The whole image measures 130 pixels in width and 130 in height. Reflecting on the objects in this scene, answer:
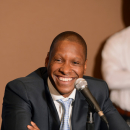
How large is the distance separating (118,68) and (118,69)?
0.6 inches

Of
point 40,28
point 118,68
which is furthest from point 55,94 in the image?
point 118,68

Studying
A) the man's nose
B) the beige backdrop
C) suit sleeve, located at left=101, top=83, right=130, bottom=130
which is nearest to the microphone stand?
the man's nose

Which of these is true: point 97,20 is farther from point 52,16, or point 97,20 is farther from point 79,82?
point 79,82

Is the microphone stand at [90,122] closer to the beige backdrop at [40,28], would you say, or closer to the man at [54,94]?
the man at [54,94]

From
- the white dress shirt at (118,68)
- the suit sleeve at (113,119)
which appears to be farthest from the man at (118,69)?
the suit sleeve at (113,119)

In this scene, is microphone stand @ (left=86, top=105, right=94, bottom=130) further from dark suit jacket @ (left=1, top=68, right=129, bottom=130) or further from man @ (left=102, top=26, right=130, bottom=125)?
man @ (left=102, top=26, right=130, bottom=125)

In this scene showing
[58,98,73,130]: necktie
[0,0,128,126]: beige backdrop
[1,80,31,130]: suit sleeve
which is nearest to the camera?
[1,80,31,130]: suit sleeve

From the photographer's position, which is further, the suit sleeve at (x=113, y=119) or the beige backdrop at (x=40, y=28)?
the beige backdrop at (x=40, y=28)

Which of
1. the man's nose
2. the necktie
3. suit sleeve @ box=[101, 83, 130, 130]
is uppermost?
the man's nose

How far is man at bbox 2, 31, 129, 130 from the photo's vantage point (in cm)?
139

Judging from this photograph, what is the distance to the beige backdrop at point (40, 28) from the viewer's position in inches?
86.8

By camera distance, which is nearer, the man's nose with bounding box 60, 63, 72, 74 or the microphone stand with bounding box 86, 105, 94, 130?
the microphone stand with bounding box 86, 105, 94, 130

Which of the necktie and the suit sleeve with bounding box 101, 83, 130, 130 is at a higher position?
the necktie

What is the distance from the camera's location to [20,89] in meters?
1.45
